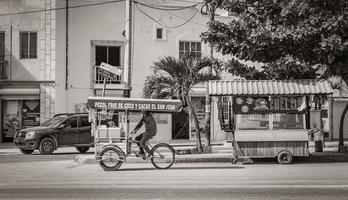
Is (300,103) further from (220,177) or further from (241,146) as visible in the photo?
(220,177)

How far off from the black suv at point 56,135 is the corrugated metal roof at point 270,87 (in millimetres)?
7783

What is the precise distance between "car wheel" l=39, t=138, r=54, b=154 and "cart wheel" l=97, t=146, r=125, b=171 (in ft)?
27.1

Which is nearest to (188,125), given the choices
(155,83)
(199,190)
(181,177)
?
(155,83)

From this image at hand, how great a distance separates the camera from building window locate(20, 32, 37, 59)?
1228 inches

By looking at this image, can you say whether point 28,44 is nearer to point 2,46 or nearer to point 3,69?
point 2,46

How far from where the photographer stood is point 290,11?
18344 mm

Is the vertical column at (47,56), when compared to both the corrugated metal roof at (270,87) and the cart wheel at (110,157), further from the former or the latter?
the cart wheel at (110,157)

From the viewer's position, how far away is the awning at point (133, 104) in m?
15.9

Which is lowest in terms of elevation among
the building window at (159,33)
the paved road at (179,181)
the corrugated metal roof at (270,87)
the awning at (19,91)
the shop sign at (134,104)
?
the paved road at (179,181)

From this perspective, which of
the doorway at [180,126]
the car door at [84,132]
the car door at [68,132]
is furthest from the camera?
the doorway at [180,126]

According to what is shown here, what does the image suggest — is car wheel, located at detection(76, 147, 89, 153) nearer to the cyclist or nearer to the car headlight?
the car headlight

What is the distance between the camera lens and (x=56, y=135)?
940 inches

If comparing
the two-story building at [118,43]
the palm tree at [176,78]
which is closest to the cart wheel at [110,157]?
the palm tree at [176,78]

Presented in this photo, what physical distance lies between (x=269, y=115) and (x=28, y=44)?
1749cm
